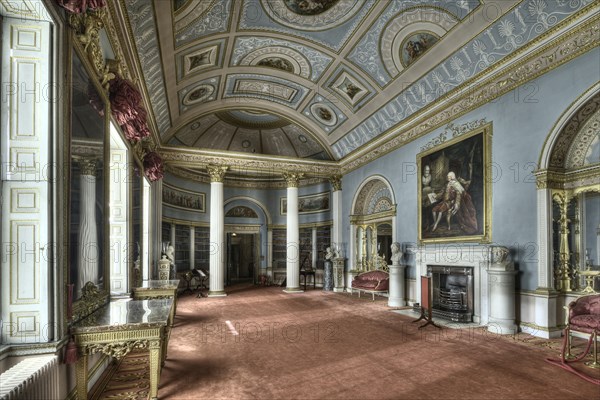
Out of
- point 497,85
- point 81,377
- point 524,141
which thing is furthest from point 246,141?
point 81,377

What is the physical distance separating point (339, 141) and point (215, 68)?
6018 mm

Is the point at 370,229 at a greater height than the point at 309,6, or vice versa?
the point at 309,6

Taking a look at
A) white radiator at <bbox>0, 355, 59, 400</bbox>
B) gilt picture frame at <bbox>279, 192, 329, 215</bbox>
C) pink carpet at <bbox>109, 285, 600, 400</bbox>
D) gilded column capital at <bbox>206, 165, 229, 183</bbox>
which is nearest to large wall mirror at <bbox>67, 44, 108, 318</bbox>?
white radiator at <bbox>0, 355, 59, 400</bbox>

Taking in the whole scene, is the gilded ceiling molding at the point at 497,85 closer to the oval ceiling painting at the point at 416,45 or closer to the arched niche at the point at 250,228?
the oval ceiling painting at the point at 416,45

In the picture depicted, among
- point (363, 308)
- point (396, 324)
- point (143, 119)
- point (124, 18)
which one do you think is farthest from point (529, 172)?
point (124, 18)

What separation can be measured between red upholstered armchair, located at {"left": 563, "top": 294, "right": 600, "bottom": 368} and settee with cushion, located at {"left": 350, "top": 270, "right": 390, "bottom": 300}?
6675 mm

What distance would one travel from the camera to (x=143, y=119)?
623cm

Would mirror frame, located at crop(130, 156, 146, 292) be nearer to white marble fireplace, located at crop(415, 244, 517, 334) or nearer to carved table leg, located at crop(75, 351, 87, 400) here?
carved table leg, located at crop(75, 351, 87, 400)

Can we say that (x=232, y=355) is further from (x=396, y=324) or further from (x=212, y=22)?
(x=212, y=22)

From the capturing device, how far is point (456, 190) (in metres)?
9.54

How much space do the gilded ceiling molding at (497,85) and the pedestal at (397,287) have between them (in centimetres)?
398

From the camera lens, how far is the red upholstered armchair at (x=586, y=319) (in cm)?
550

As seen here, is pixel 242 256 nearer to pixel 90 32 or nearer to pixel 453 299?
pixel 453 299

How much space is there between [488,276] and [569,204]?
2.15 metres
